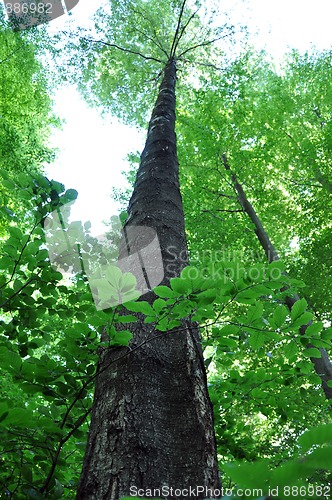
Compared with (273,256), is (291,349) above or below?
below

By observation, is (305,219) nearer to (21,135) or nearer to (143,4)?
(21,135)

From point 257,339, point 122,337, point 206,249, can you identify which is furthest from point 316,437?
point 206,249

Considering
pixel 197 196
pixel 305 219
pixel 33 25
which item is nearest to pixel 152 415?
pixel 197 196

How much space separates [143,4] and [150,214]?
33.4 ft

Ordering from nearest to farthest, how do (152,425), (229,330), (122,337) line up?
(152,425) < (122,337) < (229,330)

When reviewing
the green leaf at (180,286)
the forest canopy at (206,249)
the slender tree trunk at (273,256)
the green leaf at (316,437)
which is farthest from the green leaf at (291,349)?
the slender tree trunk at (273,256)

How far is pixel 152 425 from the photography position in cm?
108

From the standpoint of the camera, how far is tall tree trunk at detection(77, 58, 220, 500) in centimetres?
94

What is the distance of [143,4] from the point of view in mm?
9805

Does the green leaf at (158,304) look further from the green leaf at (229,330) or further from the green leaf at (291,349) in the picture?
the green leaf at (291,349)

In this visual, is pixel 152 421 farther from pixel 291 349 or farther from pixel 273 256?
pixel 273 256

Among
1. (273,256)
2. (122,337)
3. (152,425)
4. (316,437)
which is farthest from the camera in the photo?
(273,256)

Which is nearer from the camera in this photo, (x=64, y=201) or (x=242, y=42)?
(x=64, y=201)

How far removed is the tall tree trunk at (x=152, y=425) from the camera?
94cm
